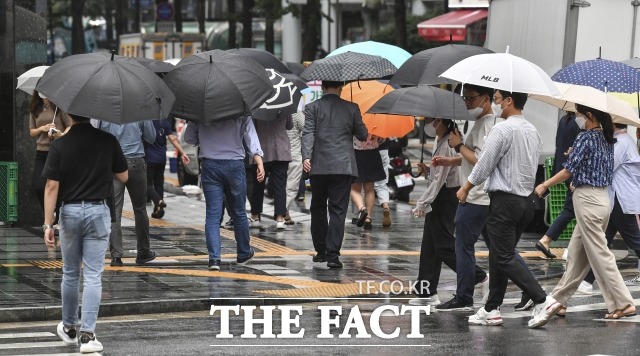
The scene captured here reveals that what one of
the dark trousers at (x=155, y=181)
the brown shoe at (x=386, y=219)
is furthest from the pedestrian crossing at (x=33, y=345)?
the dark trousers at (x=155, y=181)

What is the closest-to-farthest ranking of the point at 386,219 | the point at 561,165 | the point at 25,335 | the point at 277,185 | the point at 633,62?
1. the point at 25,335
2. the point at 561,165
3. the point at 633,62
4. the point at 277,185
5. the point at 386,219

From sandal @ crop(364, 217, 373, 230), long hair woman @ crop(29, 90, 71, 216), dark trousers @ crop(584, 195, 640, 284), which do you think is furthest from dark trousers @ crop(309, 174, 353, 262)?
sandal @ crop(364, 217, 373, 230)

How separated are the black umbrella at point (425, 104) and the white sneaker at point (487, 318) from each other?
1535mm

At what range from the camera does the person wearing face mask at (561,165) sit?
1374 cm

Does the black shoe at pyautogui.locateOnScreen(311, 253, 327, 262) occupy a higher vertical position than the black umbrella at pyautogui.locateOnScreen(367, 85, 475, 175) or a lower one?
lower

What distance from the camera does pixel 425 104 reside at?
35.6 feet

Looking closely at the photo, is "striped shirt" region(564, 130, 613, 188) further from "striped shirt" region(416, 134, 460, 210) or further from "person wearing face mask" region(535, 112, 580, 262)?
"person wearing face mask" region(535, 112, 580, 262)

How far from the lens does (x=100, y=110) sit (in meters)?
9.09

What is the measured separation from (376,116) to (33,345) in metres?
6.17

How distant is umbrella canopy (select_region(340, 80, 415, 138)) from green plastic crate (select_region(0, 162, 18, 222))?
4.28 m

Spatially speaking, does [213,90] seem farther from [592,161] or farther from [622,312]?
[622,312]


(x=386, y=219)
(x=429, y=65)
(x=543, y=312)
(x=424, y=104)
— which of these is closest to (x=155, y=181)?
(x=386, y=219)

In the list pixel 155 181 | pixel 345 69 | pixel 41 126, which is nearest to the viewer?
pixel 345 69

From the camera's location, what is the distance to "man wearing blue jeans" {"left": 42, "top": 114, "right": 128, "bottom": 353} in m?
8.80
